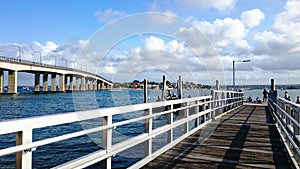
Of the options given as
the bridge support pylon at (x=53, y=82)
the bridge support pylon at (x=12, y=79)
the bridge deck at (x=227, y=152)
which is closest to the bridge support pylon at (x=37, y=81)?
the bridge support pylon at (x=53, y=82)

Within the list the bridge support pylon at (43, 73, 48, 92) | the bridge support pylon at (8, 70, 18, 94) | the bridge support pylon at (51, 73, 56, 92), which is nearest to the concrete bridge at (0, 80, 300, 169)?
the bridge support pylon at (8, 70, 18, 94)

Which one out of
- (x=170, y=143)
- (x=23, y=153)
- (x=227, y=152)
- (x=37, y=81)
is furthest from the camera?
(x=37, y=81)

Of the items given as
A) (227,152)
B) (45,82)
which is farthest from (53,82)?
(227,152)

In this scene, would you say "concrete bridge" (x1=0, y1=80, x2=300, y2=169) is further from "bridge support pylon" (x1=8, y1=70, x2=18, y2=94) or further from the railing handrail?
"bridge support pylon" (x1=8, y1=70, x2=18, y2=94)

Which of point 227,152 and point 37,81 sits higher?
point 37,81

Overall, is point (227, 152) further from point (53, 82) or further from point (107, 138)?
point (53, 82)

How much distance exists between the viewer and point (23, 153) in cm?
210

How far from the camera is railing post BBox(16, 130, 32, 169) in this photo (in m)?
2.09

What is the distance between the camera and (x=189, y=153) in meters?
5.30

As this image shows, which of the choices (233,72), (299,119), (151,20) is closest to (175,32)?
(151,20)

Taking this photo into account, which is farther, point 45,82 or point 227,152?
point 45,82

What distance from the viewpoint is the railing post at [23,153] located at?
2086 mm

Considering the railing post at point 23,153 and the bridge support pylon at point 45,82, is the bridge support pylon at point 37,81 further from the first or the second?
the railing post at point 23,153

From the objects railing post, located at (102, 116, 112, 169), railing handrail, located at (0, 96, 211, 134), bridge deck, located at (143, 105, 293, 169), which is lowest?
bridge deck, located at (143, 105, 293, 169)
